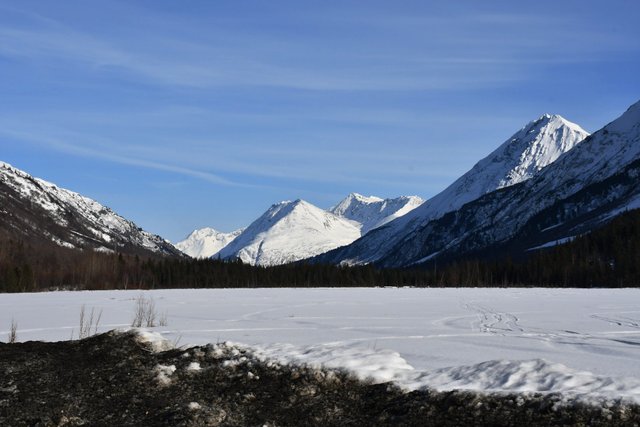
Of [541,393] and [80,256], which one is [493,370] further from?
[80,256]

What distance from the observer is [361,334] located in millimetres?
20781

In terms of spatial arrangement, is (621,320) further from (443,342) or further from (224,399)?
(224,399)

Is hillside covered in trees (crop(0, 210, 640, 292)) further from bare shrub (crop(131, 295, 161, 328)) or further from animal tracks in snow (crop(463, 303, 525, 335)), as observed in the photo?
animal tracks in snow (crop(463, 303, 525, 335))

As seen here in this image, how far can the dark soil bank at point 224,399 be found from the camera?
9656 mm

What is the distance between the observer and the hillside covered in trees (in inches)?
5192

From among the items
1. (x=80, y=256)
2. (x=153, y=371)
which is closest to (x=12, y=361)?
(x=153, y=371)

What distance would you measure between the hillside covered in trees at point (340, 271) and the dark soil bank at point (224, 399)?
10772 centimetres

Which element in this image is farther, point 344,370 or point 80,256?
point 80,256

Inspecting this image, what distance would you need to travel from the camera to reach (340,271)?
461ft

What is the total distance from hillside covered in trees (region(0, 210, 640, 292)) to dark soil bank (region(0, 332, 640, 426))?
10772cm

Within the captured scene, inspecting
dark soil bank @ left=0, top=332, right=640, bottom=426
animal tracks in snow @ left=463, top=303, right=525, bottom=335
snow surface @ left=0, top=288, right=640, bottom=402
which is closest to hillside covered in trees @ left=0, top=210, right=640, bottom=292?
snow surface @ left=0, top=288, right=640, bottom=402

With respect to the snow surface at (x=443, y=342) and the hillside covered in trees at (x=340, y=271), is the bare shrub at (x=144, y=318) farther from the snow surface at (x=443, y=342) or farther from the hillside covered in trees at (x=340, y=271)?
the hillside covered in trees at (x=340, y=271)

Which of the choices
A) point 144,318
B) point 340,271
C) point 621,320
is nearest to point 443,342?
point 621,320

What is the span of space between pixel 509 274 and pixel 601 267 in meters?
21.4
